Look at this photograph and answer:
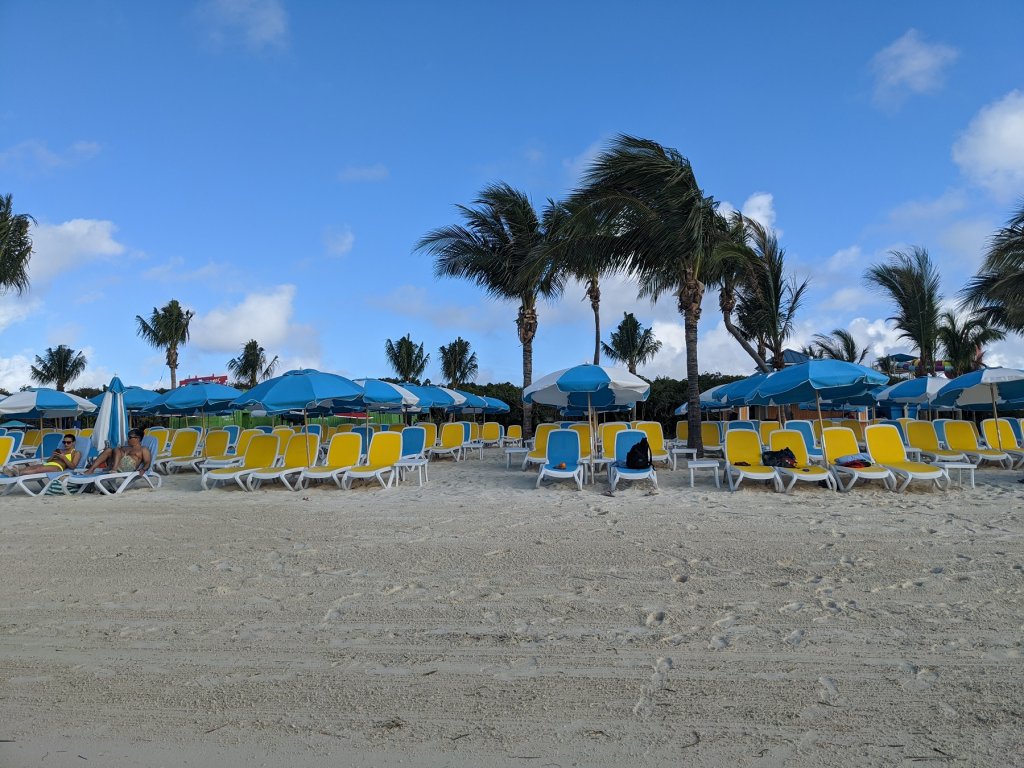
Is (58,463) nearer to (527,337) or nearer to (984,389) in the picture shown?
(527,337)

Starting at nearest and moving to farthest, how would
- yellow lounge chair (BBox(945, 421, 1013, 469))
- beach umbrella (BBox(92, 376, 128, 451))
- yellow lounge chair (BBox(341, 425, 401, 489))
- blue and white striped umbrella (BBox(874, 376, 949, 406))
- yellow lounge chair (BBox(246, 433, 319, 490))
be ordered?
yellow lounge chair (BBox(246, 433, 319, 490))
yellow lounge chair (BBox(341, 425, 401, 489))
beach umbrella (BBox(92, 376, 128, 451))
yellow lounge chair (BBox(945, 421, 1013, 469))
blue and white striped umbrella (BBox(874, 376, 949, 406))

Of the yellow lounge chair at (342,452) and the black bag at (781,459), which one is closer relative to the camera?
the black bag at (781,459)

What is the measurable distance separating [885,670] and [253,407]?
1570 cm

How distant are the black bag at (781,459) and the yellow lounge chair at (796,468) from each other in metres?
0.11

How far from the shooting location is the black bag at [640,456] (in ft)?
29.5

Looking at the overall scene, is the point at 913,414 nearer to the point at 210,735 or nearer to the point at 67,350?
the point at 210,735

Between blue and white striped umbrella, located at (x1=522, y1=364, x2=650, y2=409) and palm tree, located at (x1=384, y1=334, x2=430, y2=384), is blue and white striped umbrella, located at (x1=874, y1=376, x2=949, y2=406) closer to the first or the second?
blue and white striped umbrella, located at (x1=522, y1=364, x2=650, y2=409)

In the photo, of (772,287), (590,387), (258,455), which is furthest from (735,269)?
(258,455)

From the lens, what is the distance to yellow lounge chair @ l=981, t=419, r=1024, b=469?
36.8 feet

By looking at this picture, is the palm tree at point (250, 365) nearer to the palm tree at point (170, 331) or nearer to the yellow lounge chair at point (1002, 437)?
the palm tree at point (170, 331)

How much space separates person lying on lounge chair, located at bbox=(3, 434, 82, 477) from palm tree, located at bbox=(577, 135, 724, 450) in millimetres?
9806

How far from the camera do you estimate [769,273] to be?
14062mm

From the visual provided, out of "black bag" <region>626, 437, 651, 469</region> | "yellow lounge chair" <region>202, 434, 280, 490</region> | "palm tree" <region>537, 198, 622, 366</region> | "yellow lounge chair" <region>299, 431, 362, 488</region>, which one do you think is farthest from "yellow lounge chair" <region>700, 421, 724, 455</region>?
"yellow lounge chair" <region>202, 434, 280, 490</region>

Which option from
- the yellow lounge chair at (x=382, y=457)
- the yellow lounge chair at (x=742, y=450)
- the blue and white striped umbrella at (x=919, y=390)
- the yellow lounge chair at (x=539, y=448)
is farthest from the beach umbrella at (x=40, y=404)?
the blue and white striped umbrella at (x=919, y=390)
